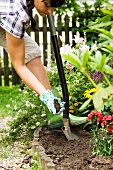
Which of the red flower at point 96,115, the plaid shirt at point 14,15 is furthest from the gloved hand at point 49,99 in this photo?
the plaid shirt at point 14,15

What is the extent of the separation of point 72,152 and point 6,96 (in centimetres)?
340

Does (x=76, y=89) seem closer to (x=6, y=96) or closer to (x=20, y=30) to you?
(x=20, y=30)

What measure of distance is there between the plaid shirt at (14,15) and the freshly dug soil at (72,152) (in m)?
0.94

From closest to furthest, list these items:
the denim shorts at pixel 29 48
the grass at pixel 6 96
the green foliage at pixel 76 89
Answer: the denim shorts at pixel 29 48 → the green foliage at pixel 76 89 → the grass at pixel 6 96

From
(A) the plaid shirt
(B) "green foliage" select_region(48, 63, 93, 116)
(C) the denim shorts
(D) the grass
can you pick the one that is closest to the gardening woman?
(A) the plaid shirt

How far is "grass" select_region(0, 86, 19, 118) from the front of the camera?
585 cm

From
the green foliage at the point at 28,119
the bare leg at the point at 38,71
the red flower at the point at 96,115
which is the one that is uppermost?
the bare leg at the point at 38,71

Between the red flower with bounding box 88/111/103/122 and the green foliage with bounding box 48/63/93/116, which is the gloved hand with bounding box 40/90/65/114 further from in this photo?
the green foliage with bounding box 48/63/93/116

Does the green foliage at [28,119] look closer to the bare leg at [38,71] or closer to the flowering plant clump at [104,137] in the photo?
the bare leg at [38,71]

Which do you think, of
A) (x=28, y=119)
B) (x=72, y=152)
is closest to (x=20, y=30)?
(x=72, y=152)

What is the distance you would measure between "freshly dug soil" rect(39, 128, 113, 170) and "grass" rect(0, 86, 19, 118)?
177cm

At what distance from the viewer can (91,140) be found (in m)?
3.65

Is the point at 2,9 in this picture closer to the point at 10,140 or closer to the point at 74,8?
the point at 10,140

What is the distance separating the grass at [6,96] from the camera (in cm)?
585
